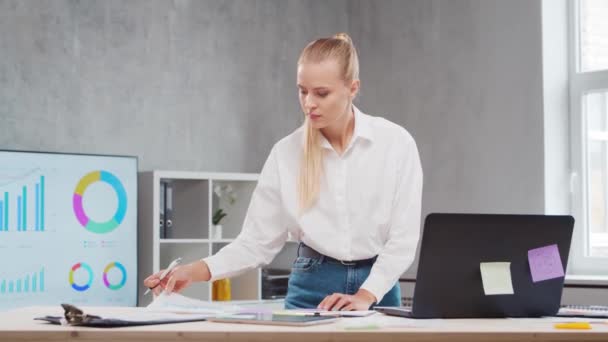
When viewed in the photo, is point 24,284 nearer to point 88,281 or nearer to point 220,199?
point 88,281

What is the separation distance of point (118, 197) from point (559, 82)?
244cm

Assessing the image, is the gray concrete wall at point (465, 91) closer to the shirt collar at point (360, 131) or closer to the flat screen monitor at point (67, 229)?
the flat screen monitor at point (67, 229)

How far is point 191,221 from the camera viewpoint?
16.4 feet

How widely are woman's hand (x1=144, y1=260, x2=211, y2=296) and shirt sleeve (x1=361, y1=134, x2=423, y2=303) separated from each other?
0.43 metres

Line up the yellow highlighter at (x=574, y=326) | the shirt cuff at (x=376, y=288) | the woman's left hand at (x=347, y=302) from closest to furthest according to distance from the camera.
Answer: the yellow highlighter at (x=574, y=326) → the woman's left hand at (x=347, y=302) → the shirt cuff at (x=376, y=288)

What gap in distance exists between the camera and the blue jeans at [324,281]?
8.07 feet

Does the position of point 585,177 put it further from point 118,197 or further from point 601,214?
point 118,197

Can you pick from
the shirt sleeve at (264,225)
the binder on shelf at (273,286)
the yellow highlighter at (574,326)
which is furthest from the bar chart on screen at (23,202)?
the yellow highlighter at (574,326)

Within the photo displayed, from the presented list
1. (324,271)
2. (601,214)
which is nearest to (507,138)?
(601,214)

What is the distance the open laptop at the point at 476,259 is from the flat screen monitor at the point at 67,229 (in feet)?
8.40

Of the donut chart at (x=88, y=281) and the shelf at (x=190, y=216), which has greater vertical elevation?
the shelf at (x=190, y=216)

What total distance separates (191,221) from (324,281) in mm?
2613

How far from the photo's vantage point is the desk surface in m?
1.67

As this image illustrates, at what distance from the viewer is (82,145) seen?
4.64 meters
